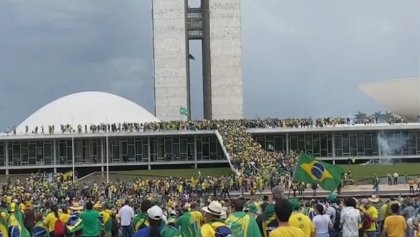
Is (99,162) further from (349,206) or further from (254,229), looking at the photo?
(254,229)

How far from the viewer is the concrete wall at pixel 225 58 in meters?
78.8

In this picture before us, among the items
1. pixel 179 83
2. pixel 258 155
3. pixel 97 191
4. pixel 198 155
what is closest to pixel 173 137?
pixel 198 155

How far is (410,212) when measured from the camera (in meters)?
14.0

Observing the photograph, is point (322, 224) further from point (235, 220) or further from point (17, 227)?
point (17, 227)

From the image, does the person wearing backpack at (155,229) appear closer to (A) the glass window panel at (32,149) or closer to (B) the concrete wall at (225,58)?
(A) the glass window panel at (32,149)

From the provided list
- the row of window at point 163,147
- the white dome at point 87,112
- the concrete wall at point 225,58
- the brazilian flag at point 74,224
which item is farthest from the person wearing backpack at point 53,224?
the concrete wall at point 225,58

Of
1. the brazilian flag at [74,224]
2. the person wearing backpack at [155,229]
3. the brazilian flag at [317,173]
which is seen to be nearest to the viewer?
the person wearing backpack at [155,229]

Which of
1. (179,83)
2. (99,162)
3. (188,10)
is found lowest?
(99,162)

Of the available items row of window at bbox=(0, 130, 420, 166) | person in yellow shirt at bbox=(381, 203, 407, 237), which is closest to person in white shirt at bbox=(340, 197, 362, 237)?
person in yellow shirt at bbox=(381, 203, 407, 237)

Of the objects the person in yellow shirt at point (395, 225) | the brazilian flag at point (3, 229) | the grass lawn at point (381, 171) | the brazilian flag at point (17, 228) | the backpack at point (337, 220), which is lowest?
the grass lawn at point (381, 171)

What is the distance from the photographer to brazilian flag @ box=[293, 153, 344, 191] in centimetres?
1695

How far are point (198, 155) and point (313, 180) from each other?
48366 millimetres

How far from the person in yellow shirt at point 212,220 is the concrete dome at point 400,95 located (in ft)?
237

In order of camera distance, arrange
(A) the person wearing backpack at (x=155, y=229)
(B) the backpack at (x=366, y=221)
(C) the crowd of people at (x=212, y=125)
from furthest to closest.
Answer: (C) the crowd of people at (x=212, y=125), (B) the backpack at (x=366, y=221), (A) the person wearing backpack at (x=155, y=229)
